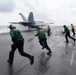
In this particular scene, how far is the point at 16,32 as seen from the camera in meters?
6.83

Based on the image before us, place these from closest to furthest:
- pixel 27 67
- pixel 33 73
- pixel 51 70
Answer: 1. pixel 33 73
2. pixel 51 70
3. pixel 27 67

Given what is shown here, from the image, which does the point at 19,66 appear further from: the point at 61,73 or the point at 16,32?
the point at 61,73

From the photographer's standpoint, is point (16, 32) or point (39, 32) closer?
point (16, 32)

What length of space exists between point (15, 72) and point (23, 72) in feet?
1.05

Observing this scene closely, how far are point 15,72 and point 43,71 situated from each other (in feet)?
3.68

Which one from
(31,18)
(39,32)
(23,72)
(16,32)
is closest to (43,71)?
(23,72)

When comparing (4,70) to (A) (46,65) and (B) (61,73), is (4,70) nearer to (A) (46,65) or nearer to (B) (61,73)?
(A) (46,65)

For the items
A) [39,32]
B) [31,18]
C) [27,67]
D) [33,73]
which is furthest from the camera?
[31,18]

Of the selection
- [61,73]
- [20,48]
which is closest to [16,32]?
[20,48]

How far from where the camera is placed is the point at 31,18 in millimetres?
45094

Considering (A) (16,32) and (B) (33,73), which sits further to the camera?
(A) (16,32)

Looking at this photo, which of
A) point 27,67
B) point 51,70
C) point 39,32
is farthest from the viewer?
point 39,32

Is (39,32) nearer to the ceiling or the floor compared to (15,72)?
nearer to the ceiling

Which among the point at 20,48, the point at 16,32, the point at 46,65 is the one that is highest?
the point at 16,32
